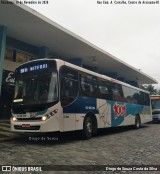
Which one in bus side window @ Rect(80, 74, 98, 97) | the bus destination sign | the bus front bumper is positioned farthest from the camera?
bus side window @ Rect(80, 74, 98, 97)

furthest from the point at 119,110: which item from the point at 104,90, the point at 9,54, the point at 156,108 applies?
the point at 156,108

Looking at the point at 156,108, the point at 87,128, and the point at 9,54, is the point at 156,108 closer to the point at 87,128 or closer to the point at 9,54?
the point at 9,54

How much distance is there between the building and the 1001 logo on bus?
18.7 ft

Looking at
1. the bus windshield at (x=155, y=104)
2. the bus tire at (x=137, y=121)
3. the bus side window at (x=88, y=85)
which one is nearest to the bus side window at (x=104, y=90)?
the bus side window at (x=88, y=85)

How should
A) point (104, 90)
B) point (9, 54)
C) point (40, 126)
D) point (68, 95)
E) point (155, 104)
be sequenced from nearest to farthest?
point (40, 126) → point (68, 95) → point (104, 90) → point (9, 54) → point (155, 104)

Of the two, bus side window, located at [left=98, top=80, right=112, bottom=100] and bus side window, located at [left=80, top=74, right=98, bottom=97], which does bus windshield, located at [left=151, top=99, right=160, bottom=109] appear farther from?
bus side window, located at [left=80, top=74, right=98, bottom=97]

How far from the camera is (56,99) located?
884 cm

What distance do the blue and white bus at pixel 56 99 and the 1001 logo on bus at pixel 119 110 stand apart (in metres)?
1.42

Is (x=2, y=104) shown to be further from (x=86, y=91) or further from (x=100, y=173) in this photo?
(x=100, y=173)

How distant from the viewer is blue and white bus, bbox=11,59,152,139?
28.8 feet

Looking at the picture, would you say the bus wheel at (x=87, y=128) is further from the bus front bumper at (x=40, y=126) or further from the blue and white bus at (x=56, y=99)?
the bus front bumper at (x=40, y=126)

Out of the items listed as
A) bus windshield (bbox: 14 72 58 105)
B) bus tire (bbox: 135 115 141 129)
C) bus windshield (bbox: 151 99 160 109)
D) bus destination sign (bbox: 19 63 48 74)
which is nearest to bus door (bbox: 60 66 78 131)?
bus windshield (bbox: 14 72 58 105)

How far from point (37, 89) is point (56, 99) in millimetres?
836

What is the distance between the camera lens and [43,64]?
375 inches
